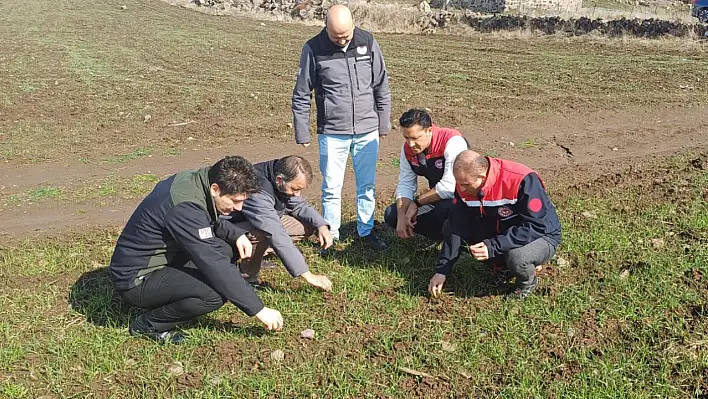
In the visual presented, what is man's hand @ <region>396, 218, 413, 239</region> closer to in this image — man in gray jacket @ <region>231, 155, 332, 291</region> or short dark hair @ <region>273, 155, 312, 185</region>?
man in gray jacket @ <region>231, 155, 332, 291</region>

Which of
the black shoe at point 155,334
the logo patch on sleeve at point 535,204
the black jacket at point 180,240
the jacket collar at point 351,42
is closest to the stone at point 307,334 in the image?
the black jacket at point 180,240

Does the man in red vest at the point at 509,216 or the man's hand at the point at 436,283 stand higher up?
the man in red vest at the point at 509,216

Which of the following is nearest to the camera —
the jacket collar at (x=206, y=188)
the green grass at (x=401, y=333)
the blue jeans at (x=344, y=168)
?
the green grass at (x=401, y=333)

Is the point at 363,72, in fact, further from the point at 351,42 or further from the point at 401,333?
the point at 401,333

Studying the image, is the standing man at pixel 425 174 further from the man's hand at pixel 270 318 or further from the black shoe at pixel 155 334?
the black shoe at pixel 155 334

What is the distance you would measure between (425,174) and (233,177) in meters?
2.13

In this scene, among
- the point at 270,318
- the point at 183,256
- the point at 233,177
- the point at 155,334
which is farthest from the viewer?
the point at 183,256

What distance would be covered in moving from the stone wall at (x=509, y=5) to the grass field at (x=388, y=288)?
20.1 metres

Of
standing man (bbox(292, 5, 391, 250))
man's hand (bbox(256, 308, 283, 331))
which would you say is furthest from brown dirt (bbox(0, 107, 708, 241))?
man's hand (bbox(256, 308, 283, 331))

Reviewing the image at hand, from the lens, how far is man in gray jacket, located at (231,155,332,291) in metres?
4.56

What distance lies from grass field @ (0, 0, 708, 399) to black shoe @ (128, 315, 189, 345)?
0.07 meters

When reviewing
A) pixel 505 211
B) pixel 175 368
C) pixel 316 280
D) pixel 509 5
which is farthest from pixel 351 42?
pixel 509 5

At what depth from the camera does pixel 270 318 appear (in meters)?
4.09

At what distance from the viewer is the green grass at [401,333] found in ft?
12.8
